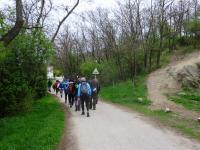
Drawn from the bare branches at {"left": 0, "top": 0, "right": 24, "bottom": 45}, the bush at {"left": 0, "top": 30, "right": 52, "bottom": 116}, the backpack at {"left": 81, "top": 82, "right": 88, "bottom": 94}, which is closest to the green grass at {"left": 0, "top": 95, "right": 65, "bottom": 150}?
the backpack at {"left": 81, "top": 82, "right": 88, "bottom": 94}

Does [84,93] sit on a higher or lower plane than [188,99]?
higher

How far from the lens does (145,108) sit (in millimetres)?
23750

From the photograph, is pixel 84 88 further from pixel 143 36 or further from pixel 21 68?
pixel 143 36

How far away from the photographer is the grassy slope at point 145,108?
15.6 meters

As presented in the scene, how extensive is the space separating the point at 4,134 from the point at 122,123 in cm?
482

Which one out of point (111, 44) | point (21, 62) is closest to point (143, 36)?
point (111, 44)

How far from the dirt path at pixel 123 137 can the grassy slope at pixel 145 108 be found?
0.95 meters

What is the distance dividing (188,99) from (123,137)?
16.0 meters

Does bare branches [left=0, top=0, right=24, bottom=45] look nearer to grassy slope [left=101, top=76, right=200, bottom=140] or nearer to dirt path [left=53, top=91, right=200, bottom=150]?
dirt path [left=53, top=91, right=200, bottom=150]

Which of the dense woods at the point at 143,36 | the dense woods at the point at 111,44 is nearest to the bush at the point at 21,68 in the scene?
the dense woods at the point at 111,44

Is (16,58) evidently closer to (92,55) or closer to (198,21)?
(198,21)

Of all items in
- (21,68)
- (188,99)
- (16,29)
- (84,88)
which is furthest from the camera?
(188,99)

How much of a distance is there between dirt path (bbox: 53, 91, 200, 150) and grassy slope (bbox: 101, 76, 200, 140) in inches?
37.4

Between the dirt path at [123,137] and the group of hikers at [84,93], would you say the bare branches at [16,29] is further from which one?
the group of hikers at [84,93]
